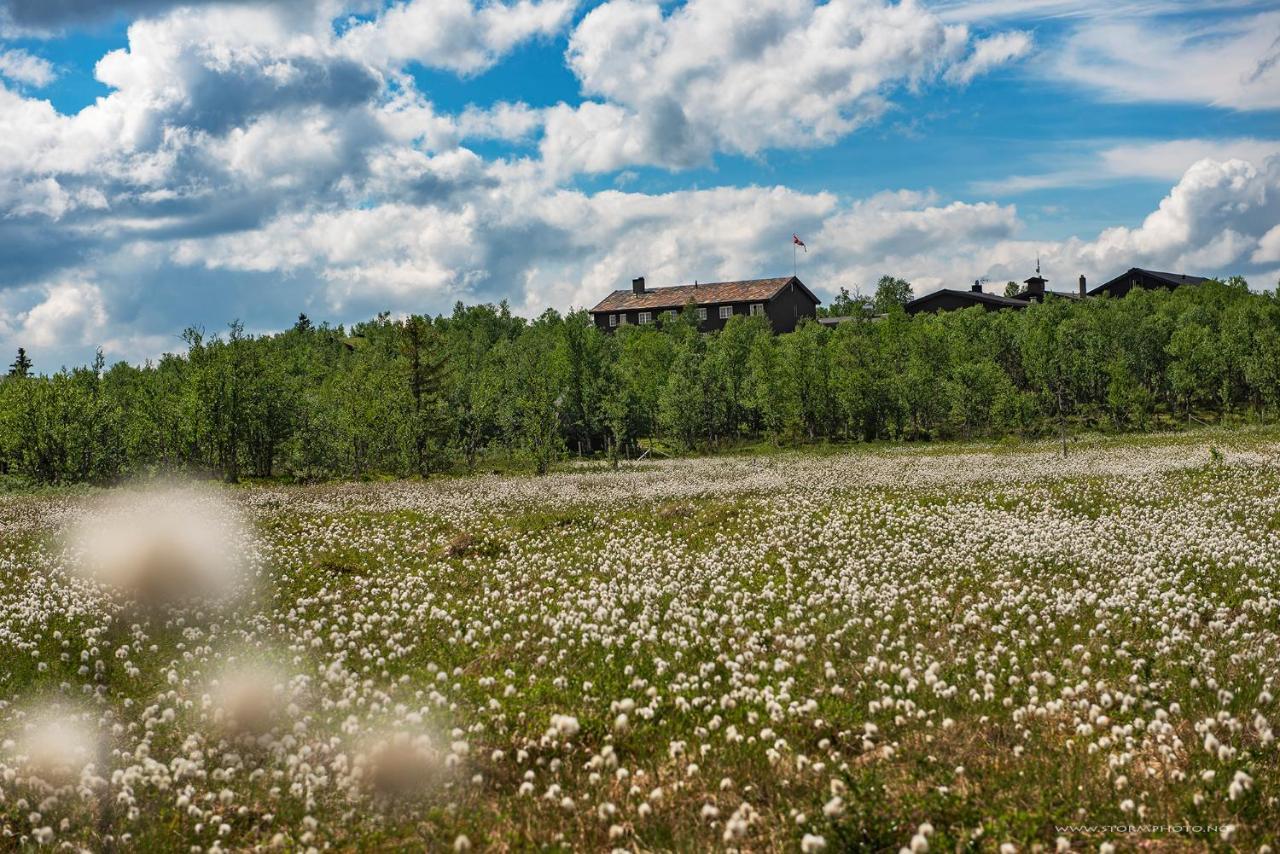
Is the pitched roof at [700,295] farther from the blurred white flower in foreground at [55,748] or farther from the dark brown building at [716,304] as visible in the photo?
the blurred white flower in foreground at [55,748]

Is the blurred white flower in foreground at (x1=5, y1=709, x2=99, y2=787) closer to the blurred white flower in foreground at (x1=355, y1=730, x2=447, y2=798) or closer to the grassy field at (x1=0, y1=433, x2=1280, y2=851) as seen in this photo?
the grassy field at (x1=0, y1=433, x2=1280, y2=851)

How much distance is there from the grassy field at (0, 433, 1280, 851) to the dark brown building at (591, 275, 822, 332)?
100773mm

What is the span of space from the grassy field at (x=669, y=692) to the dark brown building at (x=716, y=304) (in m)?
101

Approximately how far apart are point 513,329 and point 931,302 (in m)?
67.4

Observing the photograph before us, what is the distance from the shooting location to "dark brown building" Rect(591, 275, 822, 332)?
121312 millimetres

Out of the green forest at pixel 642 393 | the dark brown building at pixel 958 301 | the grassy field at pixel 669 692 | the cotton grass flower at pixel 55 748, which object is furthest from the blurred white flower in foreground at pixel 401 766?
the dark brown building at pixel 958 301

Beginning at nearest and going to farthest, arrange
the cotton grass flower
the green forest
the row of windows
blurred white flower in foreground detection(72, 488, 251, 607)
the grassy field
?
the grassy field → the cotton grass flower → blurred white flower in foreground detection(72, 488, 251, 607) → the green forest → the row of windows

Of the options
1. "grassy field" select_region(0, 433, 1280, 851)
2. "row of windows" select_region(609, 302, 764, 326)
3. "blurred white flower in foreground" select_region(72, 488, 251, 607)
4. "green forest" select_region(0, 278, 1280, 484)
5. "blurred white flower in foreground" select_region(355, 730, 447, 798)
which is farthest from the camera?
"row of windows" select_region(609, 302, 764, 326)

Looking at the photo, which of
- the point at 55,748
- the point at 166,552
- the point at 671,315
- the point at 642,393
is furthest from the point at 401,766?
the point at 671,315

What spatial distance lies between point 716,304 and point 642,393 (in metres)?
45.3

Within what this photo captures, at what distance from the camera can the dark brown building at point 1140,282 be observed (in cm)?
12131

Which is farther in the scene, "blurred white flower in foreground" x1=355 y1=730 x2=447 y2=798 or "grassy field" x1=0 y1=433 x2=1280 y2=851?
"blurred white flower in foreground" x1=355 y1=730 x2=447 y2=798

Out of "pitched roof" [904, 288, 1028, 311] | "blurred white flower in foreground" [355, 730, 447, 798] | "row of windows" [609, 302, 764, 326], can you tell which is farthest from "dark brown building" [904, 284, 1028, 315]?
"blurred white flower in foreground" [355, 730, 447, 798]

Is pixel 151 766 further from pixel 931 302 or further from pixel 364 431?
pixel 931 302
